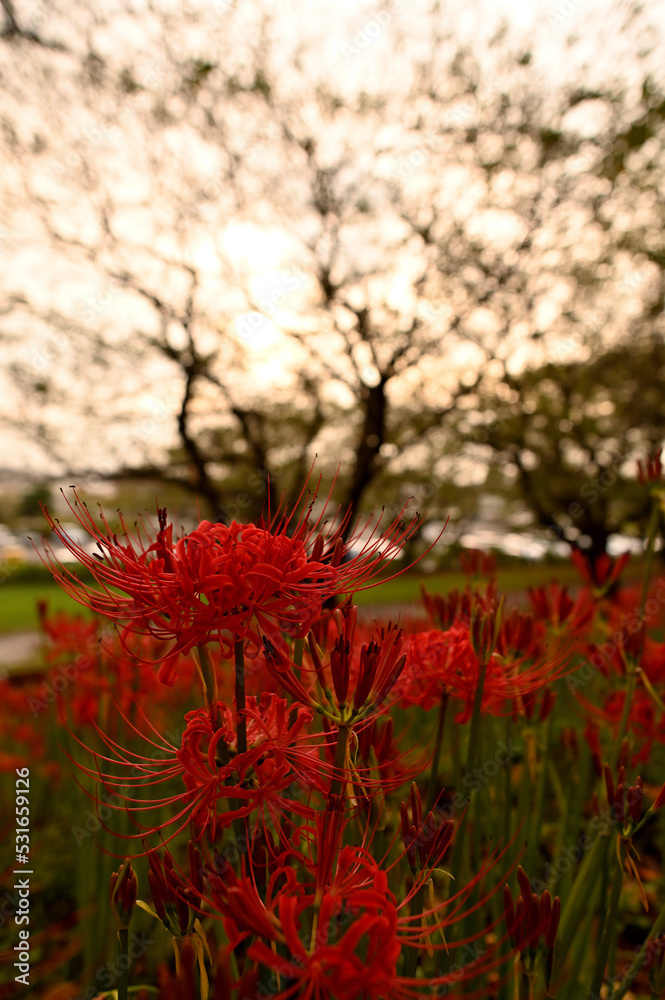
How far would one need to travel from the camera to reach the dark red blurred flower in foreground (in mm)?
893

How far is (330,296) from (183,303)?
1.74m

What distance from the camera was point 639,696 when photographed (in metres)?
1.89

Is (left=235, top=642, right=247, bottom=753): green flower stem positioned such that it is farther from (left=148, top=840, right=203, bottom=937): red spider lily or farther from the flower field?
(left=148, top=840, right=203, bottom=937): red spider lily

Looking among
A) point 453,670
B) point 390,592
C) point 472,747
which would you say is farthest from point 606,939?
point 390,592

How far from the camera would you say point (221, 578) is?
→ 88 centimetres

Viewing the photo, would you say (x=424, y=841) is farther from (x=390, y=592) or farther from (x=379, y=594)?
(x=379, y=594)

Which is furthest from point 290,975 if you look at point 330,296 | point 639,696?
point 330,296

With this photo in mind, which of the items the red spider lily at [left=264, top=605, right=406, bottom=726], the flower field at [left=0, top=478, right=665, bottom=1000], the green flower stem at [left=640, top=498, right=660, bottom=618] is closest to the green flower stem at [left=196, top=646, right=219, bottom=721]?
the flower field at [left=0, top=478, right=665, bottom=1000]

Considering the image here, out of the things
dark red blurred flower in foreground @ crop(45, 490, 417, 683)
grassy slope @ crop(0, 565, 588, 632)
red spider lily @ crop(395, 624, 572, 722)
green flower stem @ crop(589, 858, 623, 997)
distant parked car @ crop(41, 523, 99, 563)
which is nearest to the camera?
dark red blurred flower in foreground @ crop(45, 490, 417, 683)

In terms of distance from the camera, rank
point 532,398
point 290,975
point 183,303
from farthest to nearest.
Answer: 1. point 532,398
2. point 183,303
3. point 290,975

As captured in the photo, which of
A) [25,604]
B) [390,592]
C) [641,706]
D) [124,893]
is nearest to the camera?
[124,893]

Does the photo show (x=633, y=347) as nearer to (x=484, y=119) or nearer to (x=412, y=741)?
(x=484, y=119)

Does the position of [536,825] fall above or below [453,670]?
below

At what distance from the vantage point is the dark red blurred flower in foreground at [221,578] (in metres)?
0.89
